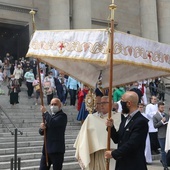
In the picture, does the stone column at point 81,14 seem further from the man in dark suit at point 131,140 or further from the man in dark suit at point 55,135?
the man in dark suit at point 131,140

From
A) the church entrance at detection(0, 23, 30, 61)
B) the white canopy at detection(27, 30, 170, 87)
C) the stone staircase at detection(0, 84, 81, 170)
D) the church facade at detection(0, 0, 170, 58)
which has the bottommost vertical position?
the stone staircase at detection(0, 84, 81, 170)

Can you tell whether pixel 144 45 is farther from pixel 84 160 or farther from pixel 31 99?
pixel 31 99

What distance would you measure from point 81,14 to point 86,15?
399 millimetres

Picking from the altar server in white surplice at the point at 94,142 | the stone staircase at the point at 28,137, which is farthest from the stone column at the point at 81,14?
the altar server in white surplice at the point at 94,142

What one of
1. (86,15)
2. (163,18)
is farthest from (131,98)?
(163,18)

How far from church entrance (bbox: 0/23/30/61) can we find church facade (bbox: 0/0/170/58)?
0.39 metres

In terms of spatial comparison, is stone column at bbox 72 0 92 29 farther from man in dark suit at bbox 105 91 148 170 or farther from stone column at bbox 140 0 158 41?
man in dark suit at bbox 105 91 148 170

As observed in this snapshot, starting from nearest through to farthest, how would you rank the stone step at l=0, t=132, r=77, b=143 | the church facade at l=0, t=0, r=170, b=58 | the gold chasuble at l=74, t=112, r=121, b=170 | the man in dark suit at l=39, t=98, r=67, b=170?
the gold chasuble at l=74, t=112, r=121, b=170, the man in dark suit at l=39, t=98, r=67, b=170, the stone step at l=0, t=132, r=77, b=143, the church facade at l=0, t=0, r=170, b=58

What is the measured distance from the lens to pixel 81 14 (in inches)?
971

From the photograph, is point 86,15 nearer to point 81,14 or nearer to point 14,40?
point 81,14

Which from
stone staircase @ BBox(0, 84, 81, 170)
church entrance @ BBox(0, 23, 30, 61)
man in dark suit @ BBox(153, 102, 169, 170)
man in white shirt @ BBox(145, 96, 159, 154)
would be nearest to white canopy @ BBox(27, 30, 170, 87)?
man in dark suit @ BBox(153, 102, 169, 170)

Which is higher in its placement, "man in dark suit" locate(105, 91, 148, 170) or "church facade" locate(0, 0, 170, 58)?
"church facade" locate(0, 0, 170, 58)

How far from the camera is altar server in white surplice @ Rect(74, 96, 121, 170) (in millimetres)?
5992

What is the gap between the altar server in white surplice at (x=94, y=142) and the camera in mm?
5992
